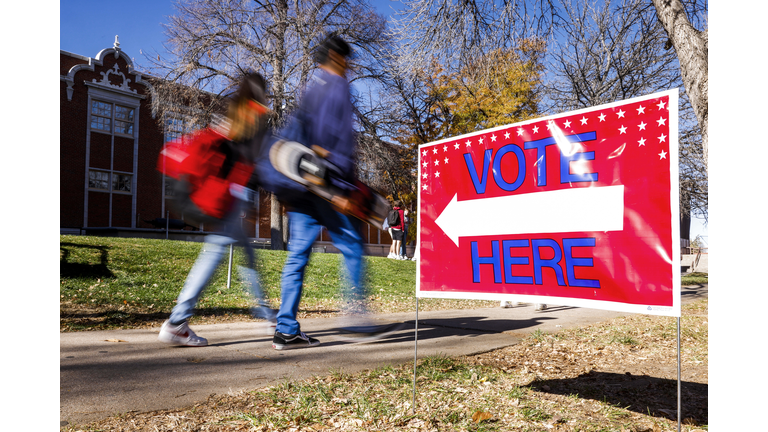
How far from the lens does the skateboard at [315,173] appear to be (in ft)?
11.4

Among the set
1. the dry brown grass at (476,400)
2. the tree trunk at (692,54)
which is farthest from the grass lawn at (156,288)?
the tree trunk at (692,54)

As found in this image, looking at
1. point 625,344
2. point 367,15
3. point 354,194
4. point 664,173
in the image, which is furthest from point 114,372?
point 367,15

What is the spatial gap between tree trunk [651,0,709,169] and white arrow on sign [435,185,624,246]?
3644 mm

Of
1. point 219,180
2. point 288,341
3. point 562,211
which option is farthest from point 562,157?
point 288,341

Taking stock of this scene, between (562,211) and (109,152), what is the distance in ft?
91.3

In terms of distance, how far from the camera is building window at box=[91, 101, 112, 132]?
24.7m

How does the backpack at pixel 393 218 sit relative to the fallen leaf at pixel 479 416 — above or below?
above

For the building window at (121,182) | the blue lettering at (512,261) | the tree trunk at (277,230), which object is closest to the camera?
the blue lettering at (512,261)

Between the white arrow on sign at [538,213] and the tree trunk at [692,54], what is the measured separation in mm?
3644

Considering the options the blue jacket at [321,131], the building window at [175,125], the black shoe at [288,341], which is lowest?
the black shoe at [288,341]

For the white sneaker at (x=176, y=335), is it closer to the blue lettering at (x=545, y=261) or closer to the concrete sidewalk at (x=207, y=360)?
the concrete sidewalk at (x=207, y=360)

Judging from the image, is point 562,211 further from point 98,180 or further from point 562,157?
Result: point 98,180

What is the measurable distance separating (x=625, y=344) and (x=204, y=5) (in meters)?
16.6

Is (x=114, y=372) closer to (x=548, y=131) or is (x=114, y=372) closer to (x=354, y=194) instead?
(x=354, y=194)
